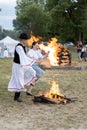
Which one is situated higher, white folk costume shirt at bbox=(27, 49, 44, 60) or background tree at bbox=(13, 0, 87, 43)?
background tree at bbox=(13, 0, 87, 43)

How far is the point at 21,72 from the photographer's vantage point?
10.8 m

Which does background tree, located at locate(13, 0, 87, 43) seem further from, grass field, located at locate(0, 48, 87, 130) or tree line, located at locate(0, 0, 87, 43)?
grass field, located at locate(0, 48, 87, 130)

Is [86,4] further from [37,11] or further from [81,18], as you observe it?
[37,11]

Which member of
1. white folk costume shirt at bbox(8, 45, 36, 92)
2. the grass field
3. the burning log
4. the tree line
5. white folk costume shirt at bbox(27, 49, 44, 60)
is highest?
the tree line

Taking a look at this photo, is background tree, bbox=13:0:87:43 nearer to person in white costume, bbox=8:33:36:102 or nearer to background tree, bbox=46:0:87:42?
background tree, bbox=46:0:87:42

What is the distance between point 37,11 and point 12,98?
65.5m

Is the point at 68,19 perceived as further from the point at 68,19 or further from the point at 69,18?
the point at 69,18

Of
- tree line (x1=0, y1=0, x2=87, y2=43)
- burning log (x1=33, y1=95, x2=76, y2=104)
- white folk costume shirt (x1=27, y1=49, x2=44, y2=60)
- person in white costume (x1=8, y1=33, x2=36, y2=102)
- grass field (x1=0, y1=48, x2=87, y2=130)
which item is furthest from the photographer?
tree line (x1=0, y1=0, x2=87, y2=43)

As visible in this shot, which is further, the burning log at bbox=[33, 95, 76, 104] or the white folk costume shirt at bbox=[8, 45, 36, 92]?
the white folk costume shirt at bbox=[8, 45, 36, 92]

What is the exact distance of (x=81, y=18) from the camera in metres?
65.6

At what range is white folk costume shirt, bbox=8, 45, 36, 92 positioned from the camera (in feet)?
34.7

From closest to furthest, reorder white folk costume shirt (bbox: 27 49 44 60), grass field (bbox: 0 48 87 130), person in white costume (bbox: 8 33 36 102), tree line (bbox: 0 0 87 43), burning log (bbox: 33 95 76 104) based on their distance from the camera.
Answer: grass field (bbox: 0 48 87 130), burning log (bbox: 33 95 76 104), person in white costume (bbox: 8 33 36 102), white folk costume shirt (bbox: 27 49 44 60), tree line (bbox: 0 0 87 43)

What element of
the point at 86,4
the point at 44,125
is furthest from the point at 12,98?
the point at 86,4

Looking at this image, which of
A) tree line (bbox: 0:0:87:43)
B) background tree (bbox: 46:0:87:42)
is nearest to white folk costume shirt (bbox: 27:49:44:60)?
tree line (bbox: 0:0:87:43)
